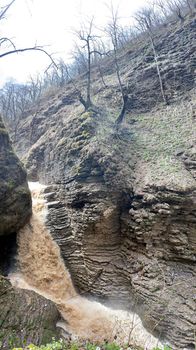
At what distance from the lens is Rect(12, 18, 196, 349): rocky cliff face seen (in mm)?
9594

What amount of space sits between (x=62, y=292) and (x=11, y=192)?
4.61 m

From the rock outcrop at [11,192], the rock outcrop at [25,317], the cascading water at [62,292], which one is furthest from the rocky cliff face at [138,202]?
the rock outcrop at [25,317]

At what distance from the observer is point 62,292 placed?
440 inches

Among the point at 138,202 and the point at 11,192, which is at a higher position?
the point at 11,192

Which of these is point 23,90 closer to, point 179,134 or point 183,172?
point 179,134

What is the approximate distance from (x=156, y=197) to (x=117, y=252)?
2935 mm

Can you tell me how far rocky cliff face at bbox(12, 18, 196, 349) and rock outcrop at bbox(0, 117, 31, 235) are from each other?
1.58 m

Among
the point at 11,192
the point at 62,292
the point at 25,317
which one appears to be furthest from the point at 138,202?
the point at 25,317

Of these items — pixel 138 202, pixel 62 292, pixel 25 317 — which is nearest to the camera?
pixel 25 317

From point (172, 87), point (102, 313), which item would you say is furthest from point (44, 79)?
point (102, 313)

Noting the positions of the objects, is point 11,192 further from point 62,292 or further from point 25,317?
point 25,317

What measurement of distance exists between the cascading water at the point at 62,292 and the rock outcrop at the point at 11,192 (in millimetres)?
736

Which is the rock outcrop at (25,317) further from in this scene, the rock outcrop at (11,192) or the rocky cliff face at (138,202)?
the rock outcrop at (11,192)

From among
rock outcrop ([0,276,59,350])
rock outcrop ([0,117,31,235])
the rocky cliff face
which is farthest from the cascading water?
rock outcrop ([0,276,59,350])
